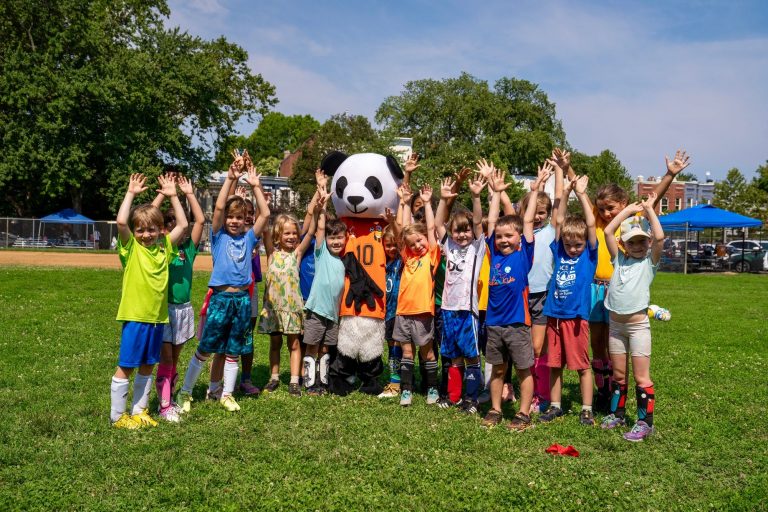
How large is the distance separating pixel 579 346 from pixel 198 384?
427cm

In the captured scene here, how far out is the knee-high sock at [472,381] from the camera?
21.7ft

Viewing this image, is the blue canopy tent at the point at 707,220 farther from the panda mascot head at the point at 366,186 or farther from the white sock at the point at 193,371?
the white sock at the point at 193,371

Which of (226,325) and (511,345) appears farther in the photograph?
(226,325)

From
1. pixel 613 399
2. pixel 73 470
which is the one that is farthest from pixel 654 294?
pixel 73 470

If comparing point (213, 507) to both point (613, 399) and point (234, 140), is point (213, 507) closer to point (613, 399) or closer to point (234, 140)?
point (613, 399)

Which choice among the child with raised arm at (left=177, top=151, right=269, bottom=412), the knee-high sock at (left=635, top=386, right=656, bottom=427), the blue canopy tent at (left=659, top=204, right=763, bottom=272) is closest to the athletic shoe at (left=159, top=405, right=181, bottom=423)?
the child with raised arm at (left=177, top=151, right=269, bottom=412)

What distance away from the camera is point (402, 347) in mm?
6957

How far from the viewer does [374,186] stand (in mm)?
7363

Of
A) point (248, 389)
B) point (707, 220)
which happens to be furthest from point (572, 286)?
point (707, 220)

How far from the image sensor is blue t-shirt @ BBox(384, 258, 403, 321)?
283 inches

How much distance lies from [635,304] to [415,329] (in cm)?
215

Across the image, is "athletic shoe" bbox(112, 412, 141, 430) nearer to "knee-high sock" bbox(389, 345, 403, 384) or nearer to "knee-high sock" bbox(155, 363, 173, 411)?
"knee-high sock" bbox(155, 363, 173, 411)

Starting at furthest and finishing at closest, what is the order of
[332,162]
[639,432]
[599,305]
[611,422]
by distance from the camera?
[332,162], [599,305], [611,422], [639,432]

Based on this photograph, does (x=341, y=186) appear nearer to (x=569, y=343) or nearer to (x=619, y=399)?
(x=569, y=343)
